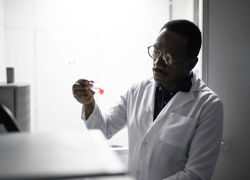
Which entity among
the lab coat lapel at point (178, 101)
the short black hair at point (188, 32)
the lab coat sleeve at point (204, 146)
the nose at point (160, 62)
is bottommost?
the lab coat sleeve at point (204, 146)

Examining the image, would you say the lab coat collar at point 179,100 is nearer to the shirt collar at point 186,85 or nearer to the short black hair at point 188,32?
the shirt collar at point 186,85

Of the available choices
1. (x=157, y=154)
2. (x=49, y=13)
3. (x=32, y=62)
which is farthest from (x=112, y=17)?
(x=157, y=154)

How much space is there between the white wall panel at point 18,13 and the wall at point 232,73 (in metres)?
1.18

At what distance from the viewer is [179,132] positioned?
1.06 m

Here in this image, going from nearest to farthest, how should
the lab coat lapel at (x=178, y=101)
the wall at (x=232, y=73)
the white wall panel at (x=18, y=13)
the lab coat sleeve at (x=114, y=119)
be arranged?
the lab coat lapel at (x=178, y=101) → the lab coat sleeve at (x=114, y=119) → the wall at (x=232, y=73) → the white wall panel at (x=18, y=13)

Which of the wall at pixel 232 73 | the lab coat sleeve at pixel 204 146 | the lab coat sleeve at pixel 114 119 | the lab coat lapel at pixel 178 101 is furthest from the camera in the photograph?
the wall at pixel 232 73

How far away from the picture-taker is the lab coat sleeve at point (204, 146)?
100 cm

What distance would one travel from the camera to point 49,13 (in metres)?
1.65

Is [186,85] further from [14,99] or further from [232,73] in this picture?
[14,99]

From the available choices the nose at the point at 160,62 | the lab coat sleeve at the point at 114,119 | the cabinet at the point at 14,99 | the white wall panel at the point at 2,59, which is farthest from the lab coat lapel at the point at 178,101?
the white wall panel at the point at 2,59

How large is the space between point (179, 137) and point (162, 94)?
0.82ft

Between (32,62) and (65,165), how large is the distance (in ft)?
4.87

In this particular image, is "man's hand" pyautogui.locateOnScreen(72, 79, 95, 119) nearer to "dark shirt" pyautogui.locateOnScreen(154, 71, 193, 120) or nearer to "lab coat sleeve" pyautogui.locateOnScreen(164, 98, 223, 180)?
"dark shirt" pyautogui.locateOnScreen(154, 71, 193, 120)

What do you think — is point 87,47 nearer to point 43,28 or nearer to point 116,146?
point 43,28
